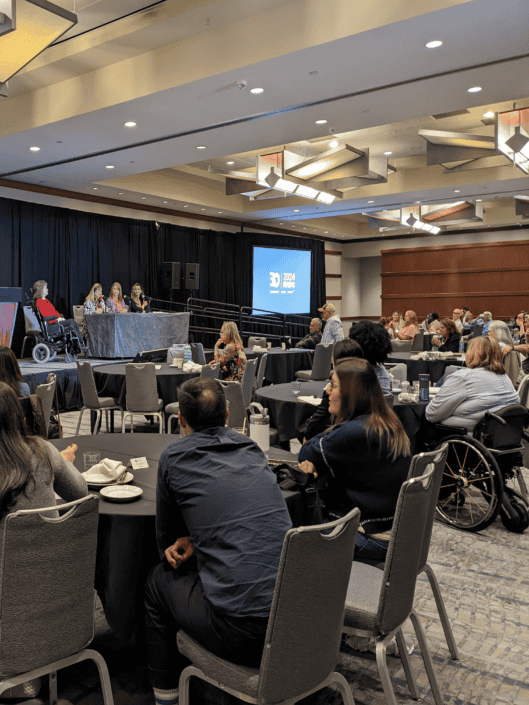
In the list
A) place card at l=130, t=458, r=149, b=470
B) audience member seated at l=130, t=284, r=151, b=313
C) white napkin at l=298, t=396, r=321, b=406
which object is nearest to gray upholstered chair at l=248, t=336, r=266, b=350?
audience member seated at l=130, t=284, r=151, b=313

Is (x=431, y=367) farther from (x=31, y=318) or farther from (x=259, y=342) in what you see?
(x=31, y=318)

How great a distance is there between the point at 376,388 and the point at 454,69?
165 inches

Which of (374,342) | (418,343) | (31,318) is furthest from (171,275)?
(374,342)

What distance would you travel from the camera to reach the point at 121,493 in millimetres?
2371

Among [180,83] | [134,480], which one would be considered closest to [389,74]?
[180,83]

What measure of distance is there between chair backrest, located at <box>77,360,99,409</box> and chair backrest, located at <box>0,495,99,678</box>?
4.42 meters

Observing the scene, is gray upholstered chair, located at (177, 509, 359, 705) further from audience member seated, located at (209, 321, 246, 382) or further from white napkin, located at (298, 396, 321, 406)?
audience member seated, located at (209, 321, 246, 382)

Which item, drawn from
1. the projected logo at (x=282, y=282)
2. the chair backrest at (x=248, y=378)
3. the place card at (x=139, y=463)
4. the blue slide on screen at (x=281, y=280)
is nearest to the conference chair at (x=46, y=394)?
the place card at (x=139, y=463)

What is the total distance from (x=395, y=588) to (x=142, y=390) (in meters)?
4.35

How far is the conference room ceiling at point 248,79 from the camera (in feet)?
15.9

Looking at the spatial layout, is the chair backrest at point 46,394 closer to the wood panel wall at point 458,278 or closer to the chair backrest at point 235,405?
the chair backrest at point 235,405

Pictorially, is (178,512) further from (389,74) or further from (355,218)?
(355,218)

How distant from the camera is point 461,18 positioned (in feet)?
14.6

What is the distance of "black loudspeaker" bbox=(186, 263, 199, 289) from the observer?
13680 mm
